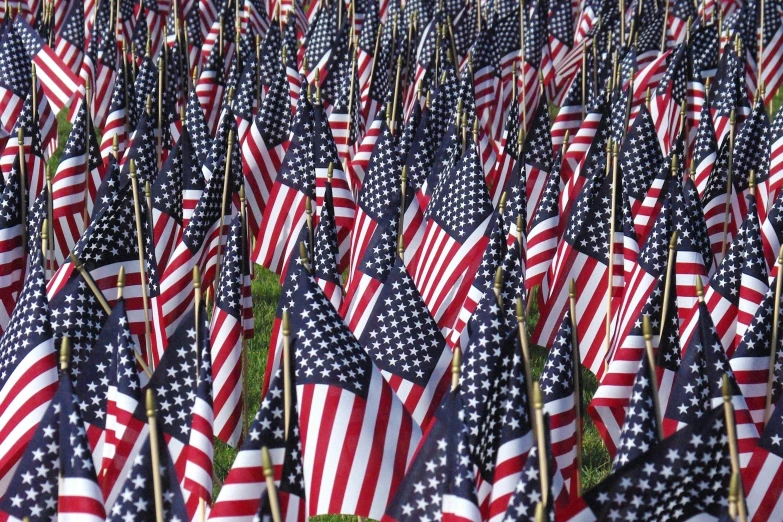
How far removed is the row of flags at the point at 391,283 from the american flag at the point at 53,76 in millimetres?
28

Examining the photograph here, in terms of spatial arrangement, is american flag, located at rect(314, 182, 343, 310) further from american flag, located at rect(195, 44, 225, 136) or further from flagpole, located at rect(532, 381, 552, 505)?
american flag, located at rect(195, 44, 225, 136)

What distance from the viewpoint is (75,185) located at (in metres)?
10.4

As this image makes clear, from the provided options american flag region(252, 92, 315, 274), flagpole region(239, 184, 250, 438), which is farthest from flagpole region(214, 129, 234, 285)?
american flag region(252, 92, 315, 274)

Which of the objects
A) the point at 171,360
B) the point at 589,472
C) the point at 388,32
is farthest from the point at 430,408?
the point at 388,32

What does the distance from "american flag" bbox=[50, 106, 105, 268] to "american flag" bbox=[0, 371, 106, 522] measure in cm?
475

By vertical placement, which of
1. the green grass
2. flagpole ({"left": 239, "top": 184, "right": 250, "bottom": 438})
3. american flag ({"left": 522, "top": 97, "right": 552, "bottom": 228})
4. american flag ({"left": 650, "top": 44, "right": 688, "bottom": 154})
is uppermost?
american flag ({"left": 650, "top": 44, "right": 688, "bottom": 154})

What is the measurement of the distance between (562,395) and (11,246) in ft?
13.7

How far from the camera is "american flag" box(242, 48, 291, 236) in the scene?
11.1 metres

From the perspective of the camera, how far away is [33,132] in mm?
10812

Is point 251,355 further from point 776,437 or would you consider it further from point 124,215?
point 776,437

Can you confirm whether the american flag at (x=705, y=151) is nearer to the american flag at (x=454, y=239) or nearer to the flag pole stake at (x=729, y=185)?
the flag pole stake at (x=729, y=185)

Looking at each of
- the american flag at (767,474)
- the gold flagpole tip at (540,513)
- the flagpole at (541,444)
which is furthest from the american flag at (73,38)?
the gold flagpole tip at (540,513)

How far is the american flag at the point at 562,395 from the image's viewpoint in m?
6.59

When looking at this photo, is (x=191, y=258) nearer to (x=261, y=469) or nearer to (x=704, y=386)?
(x=261, y=469)
